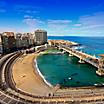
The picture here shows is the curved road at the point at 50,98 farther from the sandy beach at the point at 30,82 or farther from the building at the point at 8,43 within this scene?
the building at the point at 8,43

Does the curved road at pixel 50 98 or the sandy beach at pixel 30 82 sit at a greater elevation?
the curved road at pixel 50 98

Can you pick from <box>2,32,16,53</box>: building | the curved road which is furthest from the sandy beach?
<box>2,32,16,53</box>: building

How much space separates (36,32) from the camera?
168500mm

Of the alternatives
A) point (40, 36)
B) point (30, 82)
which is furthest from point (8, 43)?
point (30, 82)

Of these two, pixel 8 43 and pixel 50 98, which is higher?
pixel 8 43

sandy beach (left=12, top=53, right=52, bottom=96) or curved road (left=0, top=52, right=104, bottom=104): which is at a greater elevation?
curved road (left=0, top=52, right=104, bottom=104)

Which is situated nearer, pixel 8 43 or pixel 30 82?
pixel 30 82

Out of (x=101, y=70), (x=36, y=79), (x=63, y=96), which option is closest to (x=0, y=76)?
(x=36, y=79)

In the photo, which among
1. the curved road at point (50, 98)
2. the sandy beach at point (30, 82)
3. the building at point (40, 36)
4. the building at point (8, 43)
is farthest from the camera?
the building at point (40, 36)

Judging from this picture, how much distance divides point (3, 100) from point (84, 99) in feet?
61.3

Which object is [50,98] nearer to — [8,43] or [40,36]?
[8,43]

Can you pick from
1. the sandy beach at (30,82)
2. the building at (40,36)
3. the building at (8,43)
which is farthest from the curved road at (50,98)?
the building at (40,36)

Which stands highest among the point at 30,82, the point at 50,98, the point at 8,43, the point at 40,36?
the point at 40,36

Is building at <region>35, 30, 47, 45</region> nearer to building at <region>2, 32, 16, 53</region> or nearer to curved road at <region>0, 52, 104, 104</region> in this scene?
building at <region>2, 32, 16, 53</region>
